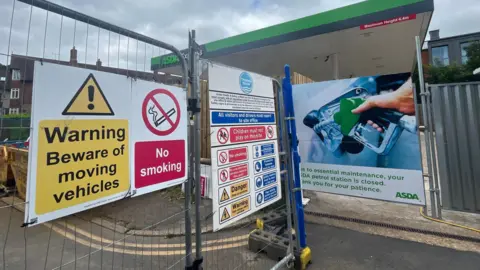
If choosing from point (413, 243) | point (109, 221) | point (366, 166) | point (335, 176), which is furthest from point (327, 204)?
point (109, 221)

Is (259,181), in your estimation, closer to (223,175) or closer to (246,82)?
(223,175)

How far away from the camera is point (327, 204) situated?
5.20 metres

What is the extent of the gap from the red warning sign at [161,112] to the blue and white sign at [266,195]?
1.21 meters

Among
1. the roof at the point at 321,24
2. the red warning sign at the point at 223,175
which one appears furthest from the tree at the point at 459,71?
the red warning sign at the point at 223,175

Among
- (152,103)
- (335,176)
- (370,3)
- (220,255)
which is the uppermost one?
(370,3)

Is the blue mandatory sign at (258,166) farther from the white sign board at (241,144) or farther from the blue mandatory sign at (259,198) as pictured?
the blue mandatory sign at (259,198)

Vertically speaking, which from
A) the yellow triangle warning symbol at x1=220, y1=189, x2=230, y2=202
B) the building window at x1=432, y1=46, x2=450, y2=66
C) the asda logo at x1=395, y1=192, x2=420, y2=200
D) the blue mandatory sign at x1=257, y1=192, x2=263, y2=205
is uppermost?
the building window at x1=432, y1=46, x2=450, y2=66

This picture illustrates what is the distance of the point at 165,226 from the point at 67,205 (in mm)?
3053

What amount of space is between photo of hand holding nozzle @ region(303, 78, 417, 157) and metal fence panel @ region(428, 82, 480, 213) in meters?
0.79

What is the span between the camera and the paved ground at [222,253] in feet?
10.2

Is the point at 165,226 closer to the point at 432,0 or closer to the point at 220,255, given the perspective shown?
the point at 220,255

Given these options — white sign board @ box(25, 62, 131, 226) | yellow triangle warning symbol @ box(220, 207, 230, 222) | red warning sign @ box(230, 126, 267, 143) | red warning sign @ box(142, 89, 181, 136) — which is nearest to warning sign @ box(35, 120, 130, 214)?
white sign board @ box(25, 62, 131, 226)

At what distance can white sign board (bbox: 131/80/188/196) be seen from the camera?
6.13ft

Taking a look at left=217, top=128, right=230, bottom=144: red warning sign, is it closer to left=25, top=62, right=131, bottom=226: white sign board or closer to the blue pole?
left=25, top=62, right=131, bottom=226: white sign board
